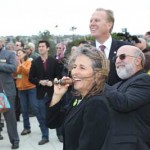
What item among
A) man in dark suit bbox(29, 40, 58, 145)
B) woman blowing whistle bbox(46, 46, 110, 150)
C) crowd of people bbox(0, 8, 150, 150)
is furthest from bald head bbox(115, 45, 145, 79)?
man in dark suit bbox(29, 40, 58, 145)

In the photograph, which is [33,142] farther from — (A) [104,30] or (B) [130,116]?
(B) [130,116]

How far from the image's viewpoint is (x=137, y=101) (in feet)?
9.00

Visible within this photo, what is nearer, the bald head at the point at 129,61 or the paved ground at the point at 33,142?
the bald head at the point at 129,61

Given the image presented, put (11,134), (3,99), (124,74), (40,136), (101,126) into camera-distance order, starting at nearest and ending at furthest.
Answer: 1. (101,126)
2. (124,74)
3. (3,99)
4. (11,134)
5. (40,136)

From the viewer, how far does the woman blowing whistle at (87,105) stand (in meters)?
2.20

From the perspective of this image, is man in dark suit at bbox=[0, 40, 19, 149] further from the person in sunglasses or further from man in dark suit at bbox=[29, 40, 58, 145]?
the person in sunglasses

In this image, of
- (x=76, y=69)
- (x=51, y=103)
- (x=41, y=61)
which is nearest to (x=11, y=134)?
(x=41, y=61)

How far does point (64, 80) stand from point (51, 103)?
0.22m

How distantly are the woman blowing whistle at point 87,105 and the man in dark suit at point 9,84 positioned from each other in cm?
363

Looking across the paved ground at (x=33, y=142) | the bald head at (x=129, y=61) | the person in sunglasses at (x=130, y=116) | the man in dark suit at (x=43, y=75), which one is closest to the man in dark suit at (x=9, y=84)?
the paved ground at (x=33, y=142)

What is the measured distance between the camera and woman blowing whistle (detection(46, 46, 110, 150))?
2.20 meters

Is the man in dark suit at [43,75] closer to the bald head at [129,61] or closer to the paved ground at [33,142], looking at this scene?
the paved ground at [33,142]

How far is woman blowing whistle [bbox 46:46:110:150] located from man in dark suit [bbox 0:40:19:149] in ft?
11.9

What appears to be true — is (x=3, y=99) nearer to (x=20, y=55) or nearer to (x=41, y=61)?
(x=41, y=61)
